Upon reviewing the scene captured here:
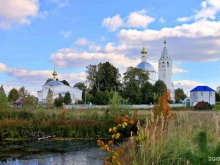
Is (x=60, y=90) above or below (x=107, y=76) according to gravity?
below

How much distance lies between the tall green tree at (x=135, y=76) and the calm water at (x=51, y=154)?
Answer: 44316 mm

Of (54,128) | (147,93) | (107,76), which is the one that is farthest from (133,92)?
(54,128)

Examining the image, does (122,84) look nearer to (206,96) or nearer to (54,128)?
(206,96)

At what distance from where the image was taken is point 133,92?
54.0 metres

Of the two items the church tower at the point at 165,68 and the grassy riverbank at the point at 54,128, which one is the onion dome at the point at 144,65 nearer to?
the church tower at the point at 165,68

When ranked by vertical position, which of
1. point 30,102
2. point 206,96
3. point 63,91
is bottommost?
point 30,102

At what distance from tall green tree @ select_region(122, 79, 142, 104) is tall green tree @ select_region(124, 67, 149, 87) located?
3.03 metres

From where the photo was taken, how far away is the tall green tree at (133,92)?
5400 cm

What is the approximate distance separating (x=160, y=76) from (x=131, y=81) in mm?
22255

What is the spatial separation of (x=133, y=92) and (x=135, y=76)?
5.28 metres

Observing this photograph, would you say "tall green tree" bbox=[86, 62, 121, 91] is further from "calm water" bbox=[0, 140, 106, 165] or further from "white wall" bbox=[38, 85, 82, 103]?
"calm water" bbox=[0, 140, 106, 165]

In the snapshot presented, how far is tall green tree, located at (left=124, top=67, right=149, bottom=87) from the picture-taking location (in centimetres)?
5766

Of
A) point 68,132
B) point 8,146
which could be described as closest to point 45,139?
point 68,132

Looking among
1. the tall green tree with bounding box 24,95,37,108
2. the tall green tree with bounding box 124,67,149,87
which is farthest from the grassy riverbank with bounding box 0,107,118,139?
the tall green tree with bounding box 124,67,149,87
